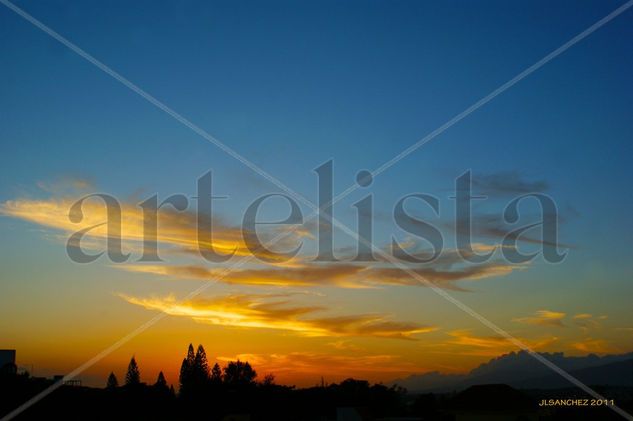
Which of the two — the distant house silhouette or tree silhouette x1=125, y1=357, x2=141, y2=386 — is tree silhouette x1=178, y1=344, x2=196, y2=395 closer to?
tree silhouette x1=125, y1=357, x2=141, y2=386

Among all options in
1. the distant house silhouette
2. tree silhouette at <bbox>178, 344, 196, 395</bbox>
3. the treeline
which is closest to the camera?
the treeline

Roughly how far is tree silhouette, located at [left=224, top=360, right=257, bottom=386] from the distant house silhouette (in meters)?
63.3

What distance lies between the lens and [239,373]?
407 feet

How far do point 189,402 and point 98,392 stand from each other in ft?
38.6

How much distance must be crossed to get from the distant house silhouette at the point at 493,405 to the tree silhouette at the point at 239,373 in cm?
6329

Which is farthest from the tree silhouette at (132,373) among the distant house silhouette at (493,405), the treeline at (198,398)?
the distant house silhouette at (493,405)

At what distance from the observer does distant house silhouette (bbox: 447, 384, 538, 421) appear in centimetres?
5875

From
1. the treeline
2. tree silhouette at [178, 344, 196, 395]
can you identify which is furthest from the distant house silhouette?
tree silhouette at [178, 344, 196, 395]

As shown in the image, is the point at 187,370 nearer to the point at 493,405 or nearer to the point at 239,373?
the point at 239,373

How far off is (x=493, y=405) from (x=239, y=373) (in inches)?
2797

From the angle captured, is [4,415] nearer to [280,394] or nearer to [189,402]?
[189,402]

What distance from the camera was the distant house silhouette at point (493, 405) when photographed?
58750 millimetres

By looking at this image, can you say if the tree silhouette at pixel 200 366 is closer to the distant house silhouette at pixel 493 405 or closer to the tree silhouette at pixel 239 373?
the tree silhouette at pixel 239 373

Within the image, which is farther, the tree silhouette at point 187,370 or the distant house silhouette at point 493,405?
the tree silhouette at point 187,370
